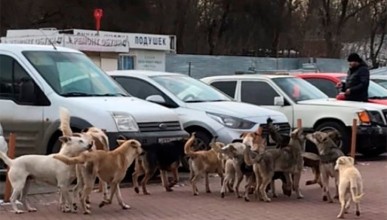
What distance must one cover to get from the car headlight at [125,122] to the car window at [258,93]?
5327mm

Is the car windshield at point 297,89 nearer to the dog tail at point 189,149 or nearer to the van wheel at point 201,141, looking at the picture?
the van wheel at point 201,141

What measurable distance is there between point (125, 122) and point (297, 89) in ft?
20.0

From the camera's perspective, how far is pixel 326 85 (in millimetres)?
18906

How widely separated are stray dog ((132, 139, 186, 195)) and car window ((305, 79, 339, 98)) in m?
7.80

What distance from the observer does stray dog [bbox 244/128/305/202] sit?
1080 cm

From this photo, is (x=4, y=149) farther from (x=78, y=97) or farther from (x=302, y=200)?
(x=302, y=200)

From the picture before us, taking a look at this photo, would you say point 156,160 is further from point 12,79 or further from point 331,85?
point 331,85

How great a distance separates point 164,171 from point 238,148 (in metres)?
1.29

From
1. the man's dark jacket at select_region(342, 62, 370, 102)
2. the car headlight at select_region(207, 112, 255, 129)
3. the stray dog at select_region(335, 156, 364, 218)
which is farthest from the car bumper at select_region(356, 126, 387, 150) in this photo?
the stray dog at select_region(335, 156, 364, 218)

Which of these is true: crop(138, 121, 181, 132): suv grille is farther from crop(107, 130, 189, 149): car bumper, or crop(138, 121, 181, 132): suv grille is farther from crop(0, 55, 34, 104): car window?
crop(0, 55, 34, 104): car window

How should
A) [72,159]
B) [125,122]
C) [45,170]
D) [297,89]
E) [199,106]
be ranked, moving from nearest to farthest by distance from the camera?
[72,159] → [45,170] → [125,122] → [199,106] → [297,89]

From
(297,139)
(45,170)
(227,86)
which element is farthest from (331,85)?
(45,170)

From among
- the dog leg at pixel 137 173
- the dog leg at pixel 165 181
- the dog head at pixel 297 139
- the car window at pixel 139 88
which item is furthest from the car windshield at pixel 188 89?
the dog head at pixel 297 139

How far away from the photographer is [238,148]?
36.3 ft
